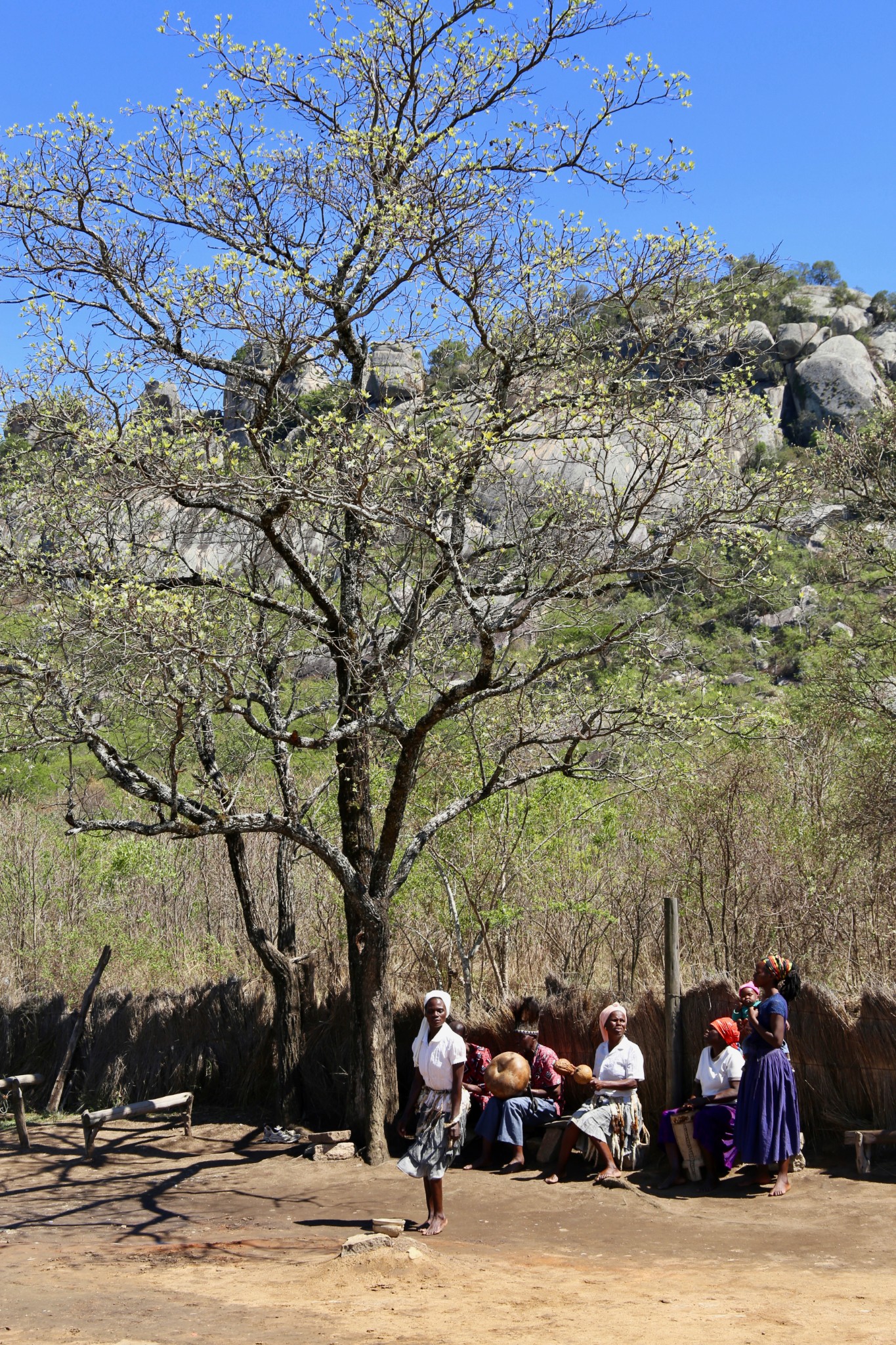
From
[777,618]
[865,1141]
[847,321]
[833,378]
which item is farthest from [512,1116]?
[847,321]

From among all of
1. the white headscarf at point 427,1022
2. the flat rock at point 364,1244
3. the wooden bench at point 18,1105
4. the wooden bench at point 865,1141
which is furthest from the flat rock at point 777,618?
the flat rock at point 364,1244

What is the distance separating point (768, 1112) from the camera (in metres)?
7.37

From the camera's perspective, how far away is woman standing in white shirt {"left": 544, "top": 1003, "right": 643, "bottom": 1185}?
8.19 metres

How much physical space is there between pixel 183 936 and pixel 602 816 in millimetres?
7540

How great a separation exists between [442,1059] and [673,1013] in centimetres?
242

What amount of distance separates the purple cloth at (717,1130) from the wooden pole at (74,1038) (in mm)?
7392

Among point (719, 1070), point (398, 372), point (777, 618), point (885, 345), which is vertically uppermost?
point (885, 345)

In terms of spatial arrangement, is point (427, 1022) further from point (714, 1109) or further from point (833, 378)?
point (833, 378)

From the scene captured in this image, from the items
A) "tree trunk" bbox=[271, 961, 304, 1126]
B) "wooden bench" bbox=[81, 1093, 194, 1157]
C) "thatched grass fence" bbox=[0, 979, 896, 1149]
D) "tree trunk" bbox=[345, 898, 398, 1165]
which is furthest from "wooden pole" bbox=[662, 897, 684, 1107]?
"wooden bench" bbox=[81, 1093, 194, 1157]

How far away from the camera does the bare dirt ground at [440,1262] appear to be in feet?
17.0

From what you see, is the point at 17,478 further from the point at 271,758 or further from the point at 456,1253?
the point at 456,1253

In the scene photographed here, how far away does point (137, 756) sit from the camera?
38.1 ft

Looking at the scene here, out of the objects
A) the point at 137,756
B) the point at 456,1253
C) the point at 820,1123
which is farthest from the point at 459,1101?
the point at 137,756

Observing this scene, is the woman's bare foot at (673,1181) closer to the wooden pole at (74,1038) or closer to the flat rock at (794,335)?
the wooden pole at (74,1038)
